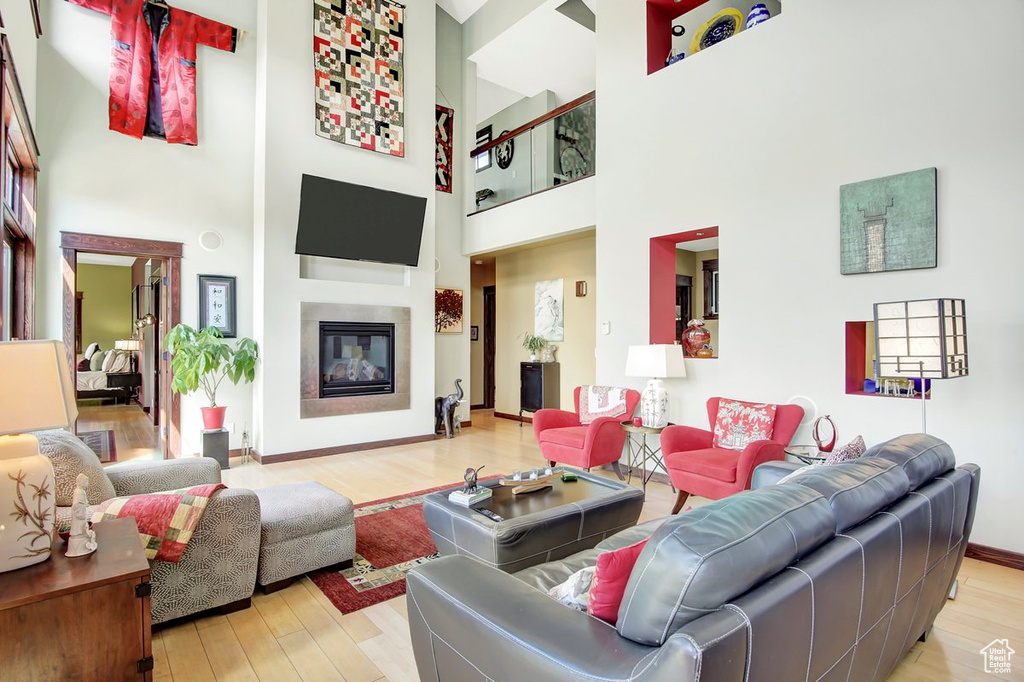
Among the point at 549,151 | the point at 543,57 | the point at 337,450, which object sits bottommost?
the point at 337,450

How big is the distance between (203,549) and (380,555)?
1.05m

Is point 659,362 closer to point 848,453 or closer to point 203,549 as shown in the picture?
point 848,453

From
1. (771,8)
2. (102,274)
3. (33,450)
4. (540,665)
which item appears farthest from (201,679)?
(102,274)

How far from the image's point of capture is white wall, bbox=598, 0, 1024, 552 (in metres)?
3.10

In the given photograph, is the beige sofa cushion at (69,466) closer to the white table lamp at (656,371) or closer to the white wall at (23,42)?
the white wall at (23,42)

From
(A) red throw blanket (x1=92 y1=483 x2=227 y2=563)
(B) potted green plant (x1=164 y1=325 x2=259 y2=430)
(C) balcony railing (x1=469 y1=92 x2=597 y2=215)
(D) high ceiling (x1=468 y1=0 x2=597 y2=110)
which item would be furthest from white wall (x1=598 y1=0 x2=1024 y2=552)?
(A) red throw blanket (x1=92 y1=483 x2=227 y2=563)

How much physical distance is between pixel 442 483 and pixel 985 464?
3857 millimetres

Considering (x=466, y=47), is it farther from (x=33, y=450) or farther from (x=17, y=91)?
(x=33, y=450)

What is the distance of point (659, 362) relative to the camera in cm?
435

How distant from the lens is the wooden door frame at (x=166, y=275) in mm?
4820

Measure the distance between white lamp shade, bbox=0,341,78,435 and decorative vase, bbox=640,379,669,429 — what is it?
3.88 meters

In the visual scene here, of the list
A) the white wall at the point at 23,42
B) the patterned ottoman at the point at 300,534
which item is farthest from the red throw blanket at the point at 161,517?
the white wall at the point at 23,42

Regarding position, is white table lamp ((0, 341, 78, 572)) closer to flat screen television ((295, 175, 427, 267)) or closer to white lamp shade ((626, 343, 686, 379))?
white lamp shade ((626, 343, 686, 379))

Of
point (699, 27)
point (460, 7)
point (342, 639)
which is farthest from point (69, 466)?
point (460, 7)
